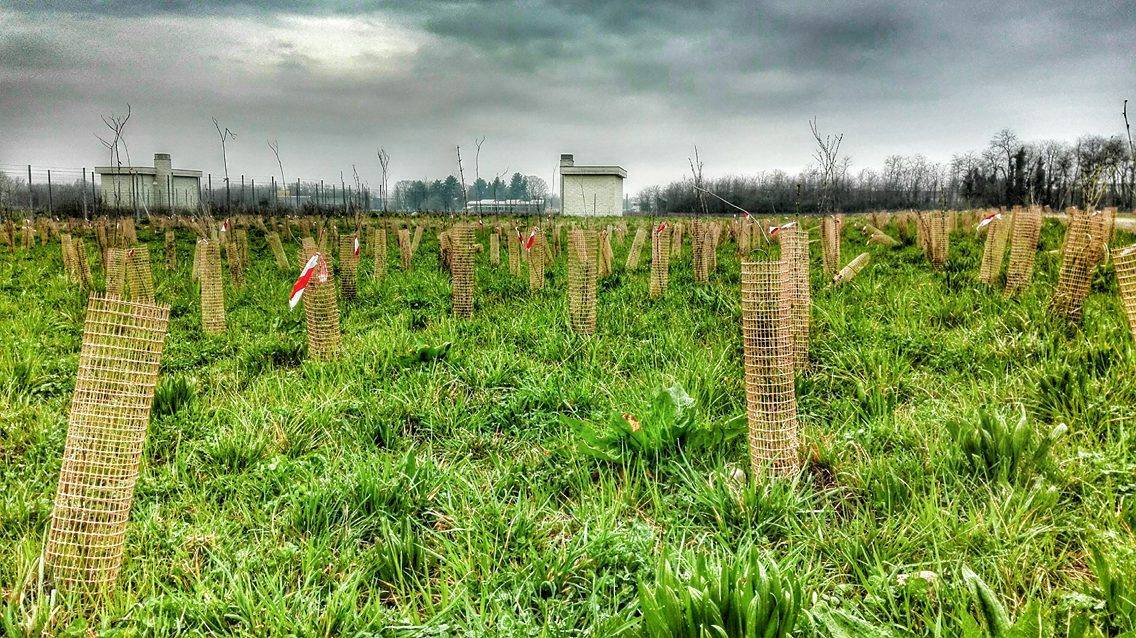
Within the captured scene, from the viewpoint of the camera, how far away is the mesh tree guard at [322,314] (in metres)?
4.98

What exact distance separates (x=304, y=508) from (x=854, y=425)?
285 centimetres

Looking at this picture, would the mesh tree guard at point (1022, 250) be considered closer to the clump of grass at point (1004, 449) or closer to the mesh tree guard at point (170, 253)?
the clump of grass at point (1004, 449)

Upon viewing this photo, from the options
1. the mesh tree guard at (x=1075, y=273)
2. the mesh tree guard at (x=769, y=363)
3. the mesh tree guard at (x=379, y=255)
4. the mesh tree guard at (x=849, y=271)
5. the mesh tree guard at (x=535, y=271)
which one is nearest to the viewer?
the mesh tree guard at (x=769, y=363)

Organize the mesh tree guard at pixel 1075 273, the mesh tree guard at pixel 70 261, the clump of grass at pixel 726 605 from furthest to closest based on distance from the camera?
1. the mesh tree guard at pixel 70 261
2. the mesh tree guard at pixel 1075 273
3. the clump of grass at pixel 726 605

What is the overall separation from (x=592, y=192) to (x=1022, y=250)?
35.6m

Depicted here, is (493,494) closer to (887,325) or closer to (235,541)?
(235,541)

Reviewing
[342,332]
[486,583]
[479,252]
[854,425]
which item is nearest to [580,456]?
[486,583]

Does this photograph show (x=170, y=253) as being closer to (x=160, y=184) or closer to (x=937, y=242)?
(x=937, y=242)

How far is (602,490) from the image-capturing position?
292cm

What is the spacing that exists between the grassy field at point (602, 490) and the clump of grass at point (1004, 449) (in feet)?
0.04

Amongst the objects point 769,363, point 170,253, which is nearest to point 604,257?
point 769,363

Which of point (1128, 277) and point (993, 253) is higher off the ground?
point (993, 253)

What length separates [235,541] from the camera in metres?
2.63

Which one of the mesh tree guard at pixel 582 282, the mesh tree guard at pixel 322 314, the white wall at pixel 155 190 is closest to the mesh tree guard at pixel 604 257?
the mesh tree guard at pixel 582 282
